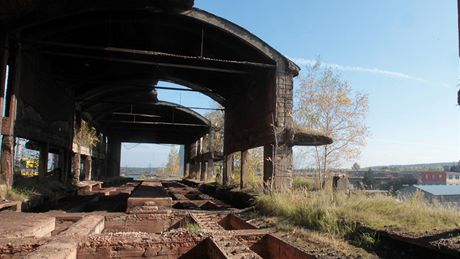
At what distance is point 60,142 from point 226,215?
9.69 metres

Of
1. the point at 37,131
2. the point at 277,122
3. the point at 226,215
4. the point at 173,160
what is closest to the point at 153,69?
the point at 37,131

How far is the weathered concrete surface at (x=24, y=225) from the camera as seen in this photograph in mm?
6191

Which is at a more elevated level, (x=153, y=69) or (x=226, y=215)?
(x=153, y=69)

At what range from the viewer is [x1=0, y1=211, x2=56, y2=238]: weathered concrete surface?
20.3ft

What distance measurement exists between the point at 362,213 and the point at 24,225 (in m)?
5.99

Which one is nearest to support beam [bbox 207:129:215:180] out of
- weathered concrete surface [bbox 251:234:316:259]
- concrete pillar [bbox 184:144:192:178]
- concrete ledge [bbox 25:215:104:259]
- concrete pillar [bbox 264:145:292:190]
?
concrete pillar [bbox 184:144:192:178]

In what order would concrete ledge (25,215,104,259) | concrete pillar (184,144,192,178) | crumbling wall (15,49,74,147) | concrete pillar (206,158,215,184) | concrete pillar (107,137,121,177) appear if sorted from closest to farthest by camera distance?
concrete ledge (25,215,104,259)
crumbling wall (15,49,74,147)
concrete pillar (206,158,215,184)
concrete pillar (107,137,121,177)
concrete pillar (184,144,192,178)

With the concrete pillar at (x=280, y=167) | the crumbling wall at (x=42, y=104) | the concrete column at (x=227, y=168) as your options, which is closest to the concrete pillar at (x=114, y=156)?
the crumbling wall at (x=42, y=104)

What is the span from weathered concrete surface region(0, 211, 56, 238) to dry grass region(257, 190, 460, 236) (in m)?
4.70

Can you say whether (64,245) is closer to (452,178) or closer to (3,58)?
(3,58)

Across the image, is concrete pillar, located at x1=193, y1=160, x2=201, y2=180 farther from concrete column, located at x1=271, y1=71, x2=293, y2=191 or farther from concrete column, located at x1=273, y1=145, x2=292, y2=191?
concrete column, located at x1=273, y1=145, x2=292, y2=191

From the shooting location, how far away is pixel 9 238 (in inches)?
219

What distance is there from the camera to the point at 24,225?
22.5 ft

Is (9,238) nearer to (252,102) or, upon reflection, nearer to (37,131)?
(37,131)
